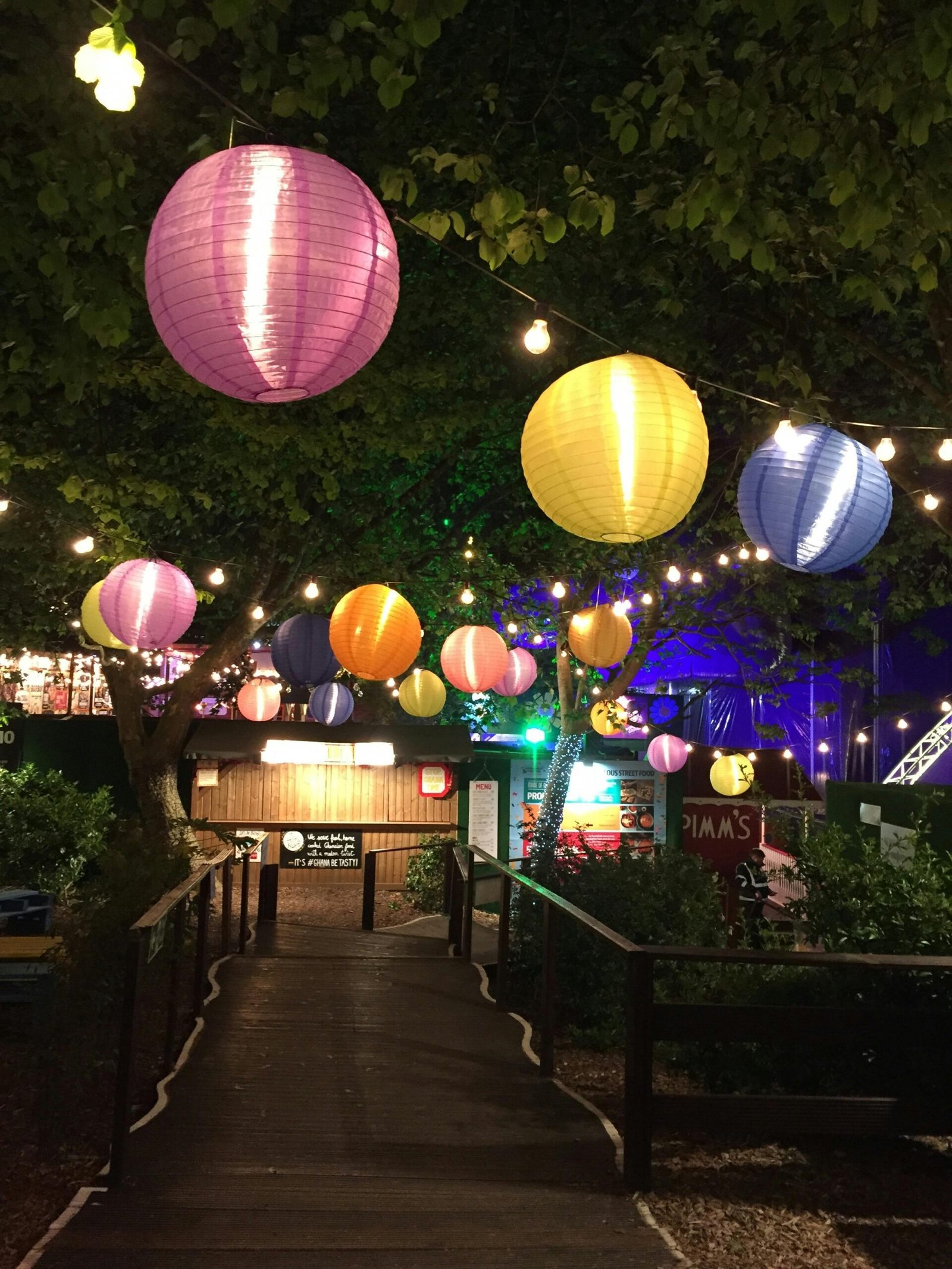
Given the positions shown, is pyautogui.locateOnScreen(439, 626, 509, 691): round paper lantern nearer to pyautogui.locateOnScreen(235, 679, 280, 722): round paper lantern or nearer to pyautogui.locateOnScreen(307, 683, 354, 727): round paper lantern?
pyautogui.locateOnScreen(307, 683, 354, 727): round paper lantern

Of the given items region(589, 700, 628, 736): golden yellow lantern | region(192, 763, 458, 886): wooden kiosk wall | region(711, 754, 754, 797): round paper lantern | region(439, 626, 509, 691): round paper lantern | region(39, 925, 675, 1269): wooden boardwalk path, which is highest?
region(439, 626, 509, 691): round paper lantern

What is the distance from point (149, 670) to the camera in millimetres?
16578

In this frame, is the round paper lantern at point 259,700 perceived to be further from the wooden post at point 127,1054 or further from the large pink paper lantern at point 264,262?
the large pink paper lantern at point 264,262

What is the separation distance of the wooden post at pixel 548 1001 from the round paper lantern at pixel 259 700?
27.3ft

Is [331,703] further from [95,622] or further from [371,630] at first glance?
[371,630]

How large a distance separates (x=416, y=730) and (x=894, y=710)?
9.19 meters

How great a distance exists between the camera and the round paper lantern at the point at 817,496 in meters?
4.07

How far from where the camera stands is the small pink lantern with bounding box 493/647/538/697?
1110cm

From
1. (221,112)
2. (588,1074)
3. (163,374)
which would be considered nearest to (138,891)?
(588,1074)

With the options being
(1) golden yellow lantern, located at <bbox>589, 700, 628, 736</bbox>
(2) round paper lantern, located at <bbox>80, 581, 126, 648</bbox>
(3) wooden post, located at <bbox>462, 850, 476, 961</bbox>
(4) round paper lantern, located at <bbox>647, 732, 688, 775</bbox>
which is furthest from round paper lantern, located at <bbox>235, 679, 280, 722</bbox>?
(4) round paper lantern, located at <bbox>647, 732, 688, 775</bbox>

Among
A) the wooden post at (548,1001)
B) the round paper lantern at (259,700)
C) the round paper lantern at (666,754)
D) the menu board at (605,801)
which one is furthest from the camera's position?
the menu board at (605,801)

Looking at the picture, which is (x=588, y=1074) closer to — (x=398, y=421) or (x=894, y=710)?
(x=398, y=421)

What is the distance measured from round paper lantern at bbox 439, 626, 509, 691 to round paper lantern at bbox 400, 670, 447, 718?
1.91 m

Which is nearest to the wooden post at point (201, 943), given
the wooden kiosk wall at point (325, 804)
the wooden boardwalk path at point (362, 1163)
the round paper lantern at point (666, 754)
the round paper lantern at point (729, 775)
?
the wooden boardwalk path at point (362, 1163)
